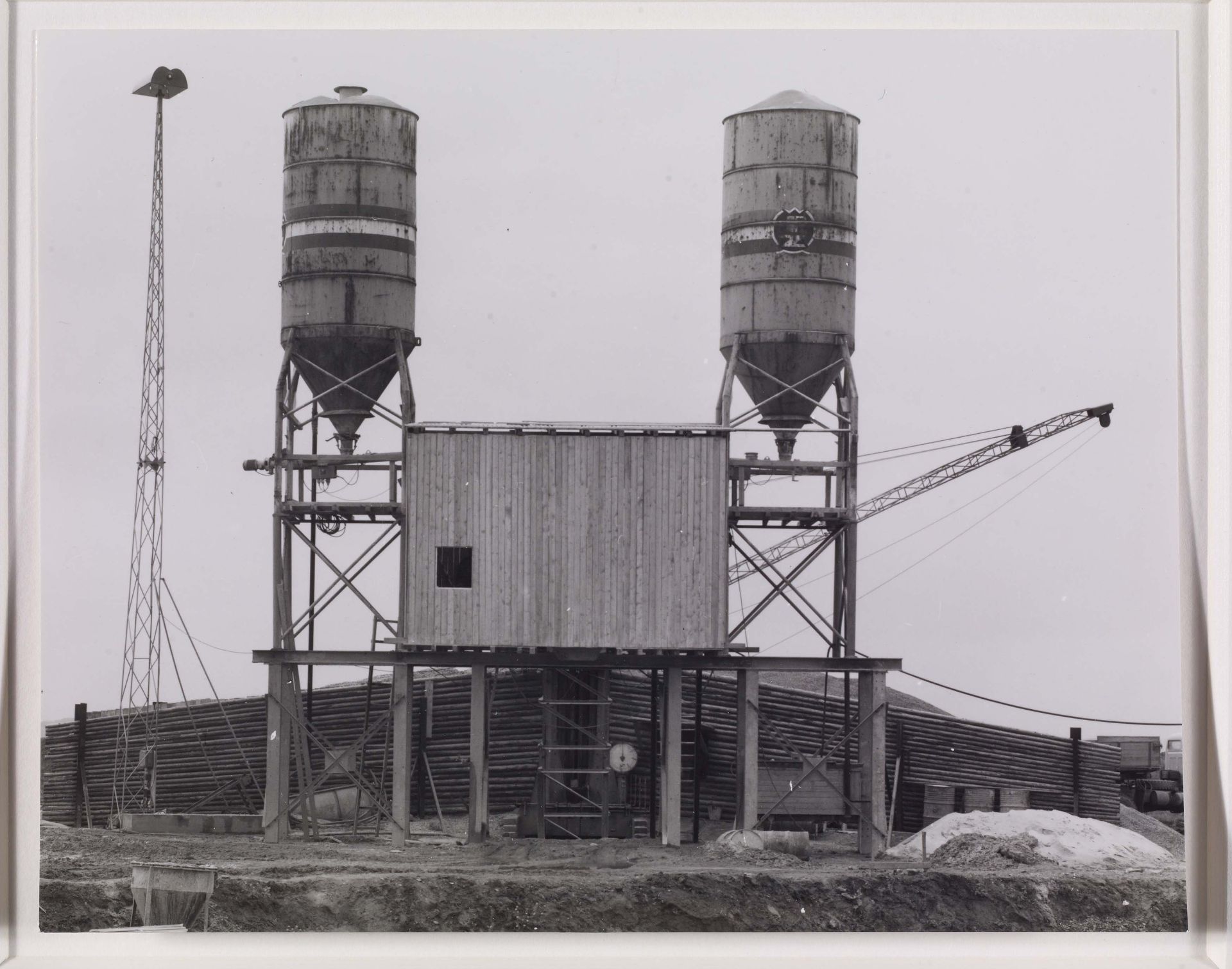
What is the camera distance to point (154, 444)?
5016cm

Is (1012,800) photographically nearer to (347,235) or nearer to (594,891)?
(594,891)

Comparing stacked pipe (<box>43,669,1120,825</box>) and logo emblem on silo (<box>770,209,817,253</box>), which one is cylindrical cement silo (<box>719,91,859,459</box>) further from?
stacked pipe (<box>43,669,1120,825</box>)

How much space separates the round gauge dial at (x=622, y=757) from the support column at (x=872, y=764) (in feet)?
14.8

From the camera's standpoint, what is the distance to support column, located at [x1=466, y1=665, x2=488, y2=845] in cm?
4584

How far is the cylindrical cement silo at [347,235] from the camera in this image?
157 feet

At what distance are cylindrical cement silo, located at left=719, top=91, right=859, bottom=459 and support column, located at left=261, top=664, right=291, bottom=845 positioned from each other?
1108 centimetres

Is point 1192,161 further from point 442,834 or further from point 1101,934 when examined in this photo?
point 442,834

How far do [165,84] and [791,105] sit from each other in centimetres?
1267

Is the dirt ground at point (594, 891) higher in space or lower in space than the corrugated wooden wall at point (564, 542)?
lower

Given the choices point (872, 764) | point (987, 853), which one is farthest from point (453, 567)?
point (987, 853)

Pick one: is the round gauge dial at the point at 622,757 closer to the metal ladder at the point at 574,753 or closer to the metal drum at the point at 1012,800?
the metal ladder at the point at 574,753

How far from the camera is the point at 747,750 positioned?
46438 millimetres

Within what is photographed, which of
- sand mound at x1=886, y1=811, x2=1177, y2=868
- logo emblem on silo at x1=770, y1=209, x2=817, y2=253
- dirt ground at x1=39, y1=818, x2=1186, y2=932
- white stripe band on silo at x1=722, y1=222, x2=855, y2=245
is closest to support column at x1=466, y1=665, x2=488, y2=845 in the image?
dirt ground at x1=39, y1=818, x2=1186, y2=932

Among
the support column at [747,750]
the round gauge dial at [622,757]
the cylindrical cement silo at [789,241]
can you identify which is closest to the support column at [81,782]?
the round gauge dial at [622,757]
